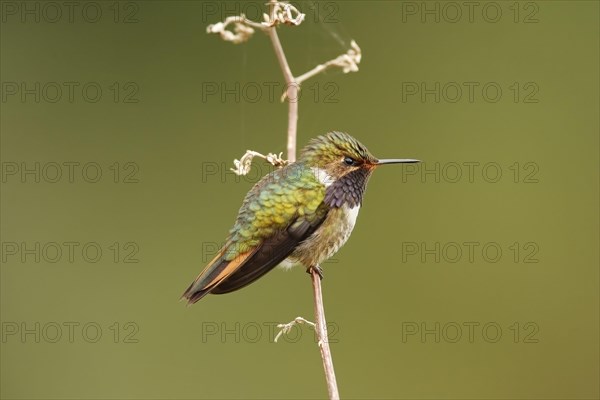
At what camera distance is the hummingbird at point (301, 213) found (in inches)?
121

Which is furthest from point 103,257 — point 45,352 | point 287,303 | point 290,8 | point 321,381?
point 290,8

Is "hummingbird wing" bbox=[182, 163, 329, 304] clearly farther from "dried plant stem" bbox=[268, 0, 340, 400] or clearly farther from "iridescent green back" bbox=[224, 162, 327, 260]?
"dried plant stem" bbox=[268, 0, 340, 400]

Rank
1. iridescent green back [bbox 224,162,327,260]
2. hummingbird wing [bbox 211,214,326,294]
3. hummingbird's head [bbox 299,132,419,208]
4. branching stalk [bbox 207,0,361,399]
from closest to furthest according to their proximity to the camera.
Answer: branching stalk [bbox 207,0,361,399] < hummingbird wing [bbox 211,214,326,294] < iridescent green back [bbox 224,162,327,260] < hummingbird's head [bbox 299,132,419,208]

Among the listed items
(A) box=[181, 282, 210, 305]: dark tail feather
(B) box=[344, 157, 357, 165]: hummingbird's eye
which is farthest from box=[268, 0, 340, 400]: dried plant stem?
(A) box=[181, 282, 210, 305]: dark tail feather

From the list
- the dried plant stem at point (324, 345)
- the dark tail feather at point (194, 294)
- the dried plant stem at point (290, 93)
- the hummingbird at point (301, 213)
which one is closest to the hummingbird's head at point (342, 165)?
the hummingbird at point (301, 213)

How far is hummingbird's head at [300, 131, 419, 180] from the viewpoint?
10.8 ft

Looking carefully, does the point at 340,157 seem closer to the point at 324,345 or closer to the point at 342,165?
the point at 342,165

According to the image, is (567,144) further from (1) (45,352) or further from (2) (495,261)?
(1) (45,352)

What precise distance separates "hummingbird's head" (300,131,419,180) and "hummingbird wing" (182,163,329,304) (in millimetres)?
59

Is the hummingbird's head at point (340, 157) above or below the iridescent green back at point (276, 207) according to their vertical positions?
above

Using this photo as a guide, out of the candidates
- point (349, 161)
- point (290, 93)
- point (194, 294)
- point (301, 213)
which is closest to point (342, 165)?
point (349, 161)

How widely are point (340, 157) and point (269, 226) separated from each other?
41 centimetres

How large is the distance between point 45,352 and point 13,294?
527 millimetres

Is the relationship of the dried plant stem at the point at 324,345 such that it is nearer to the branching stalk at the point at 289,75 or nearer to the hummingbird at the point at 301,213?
the branching stalk at the point at 289,75
